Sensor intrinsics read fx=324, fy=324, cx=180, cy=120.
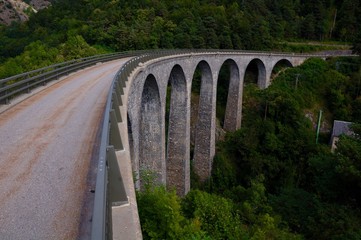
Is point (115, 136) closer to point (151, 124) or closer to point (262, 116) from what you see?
point (151, 124)

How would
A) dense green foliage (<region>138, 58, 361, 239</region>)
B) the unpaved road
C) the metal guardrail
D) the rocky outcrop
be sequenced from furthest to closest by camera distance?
the rocky outcrop → dense green foliage (<region>138, 58, 361, 239</region>) → the metal guardrail → the unpaved road

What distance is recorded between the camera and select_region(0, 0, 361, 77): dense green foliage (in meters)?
52.3

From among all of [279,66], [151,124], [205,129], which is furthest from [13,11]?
[151,124]

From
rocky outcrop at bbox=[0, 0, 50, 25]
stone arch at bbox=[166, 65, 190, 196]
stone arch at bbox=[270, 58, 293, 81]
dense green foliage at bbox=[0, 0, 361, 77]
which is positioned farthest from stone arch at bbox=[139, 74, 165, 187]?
rocky outcrop at bbox=[0, 0, 50, 25]

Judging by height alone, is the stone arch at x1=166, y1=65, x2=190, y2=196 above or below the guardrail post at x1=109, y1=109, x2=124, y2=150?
below

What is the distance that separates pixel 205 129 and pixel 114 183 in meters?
32.6

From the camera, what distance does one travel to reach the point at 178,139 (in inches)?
1204

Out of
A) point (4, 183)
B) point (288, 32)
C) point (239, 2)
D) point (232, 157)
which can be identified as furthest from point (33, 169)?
point (239, 2)

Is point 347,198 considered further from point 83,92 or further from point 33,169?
point 33,169

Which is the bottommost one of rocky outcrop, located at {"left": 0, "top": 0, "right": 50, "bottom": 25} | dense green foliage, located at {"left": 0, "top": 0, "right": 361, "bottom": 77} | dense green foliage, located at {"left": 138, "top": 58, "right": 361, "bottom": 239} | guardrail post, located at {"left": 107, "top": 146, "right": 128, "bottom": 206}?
dense green foliage, located at {"left": 138, "top": 58, "right": 361, "bottom": 239}

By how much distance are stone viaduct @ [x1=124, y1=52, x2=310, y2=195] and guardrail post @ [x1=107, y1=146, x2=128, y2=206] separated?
24.6 feet

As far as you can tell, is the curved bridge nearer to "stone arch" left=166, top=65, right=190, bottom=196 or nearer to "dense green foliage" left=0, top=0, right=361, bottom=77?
"stone arch" left=166, top=65, right=190, bottom=196

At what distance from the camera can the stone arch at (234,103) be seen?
148 ft

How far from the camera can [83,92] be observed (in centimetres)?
1536
